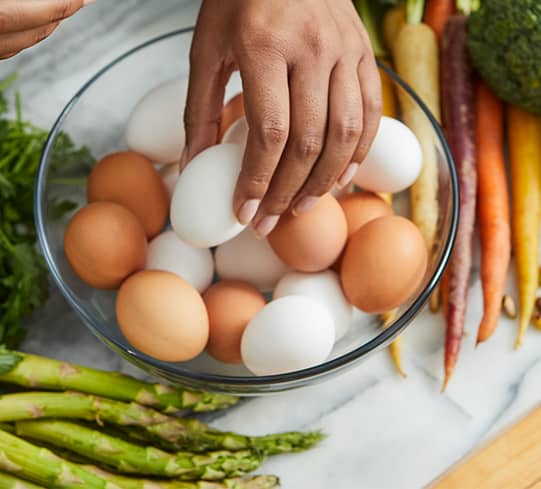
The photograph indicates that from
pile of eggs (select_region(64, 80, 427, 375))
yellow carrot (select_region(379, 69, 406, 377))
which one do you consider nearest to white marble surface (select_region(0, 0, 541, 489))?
yellow carrot (select_region(379, 69, 406, 377))

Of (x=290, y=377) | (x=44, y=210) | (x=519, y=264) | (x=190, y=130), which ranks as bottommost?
(x=290, y=377)

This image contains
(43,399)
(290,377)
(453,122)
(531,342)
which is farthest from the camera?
(453,122)

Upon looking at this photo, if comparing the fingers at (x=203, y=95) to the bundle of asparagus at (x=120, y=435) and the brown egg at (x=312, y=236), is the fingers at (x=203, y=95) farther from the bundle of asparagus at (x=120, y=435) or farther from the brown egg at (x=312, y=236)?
the bundle of asparagus at (x=120, y=435)

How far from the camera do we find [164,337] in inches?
33.8

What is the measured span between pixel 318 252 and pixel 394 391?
0.81 ft

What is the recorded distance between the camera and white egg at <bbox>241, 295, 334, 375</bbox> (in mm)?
844

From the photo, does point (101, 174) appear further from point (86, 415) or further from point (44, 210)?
point (86, 415)

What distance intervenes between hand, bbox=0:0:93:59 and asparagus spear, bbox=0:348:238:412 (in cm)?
44

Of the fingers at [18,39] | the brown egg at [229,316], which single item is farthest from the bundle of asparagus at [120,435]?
the fingers at [18,39]

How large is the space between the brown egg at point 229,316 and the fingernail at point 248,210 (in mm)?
127

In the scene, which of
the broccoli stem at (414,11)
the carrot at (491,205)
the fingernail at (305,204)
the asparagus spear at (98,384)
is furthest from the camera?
the broccoli stem at (414,11)

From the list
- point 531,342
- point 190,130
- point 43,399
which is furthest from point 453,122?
point 43,399

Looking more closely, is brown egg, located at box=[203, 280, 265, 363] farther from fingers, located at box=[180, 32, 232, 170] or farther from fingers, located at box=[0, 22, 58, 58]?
fingers, located at box=[0, 22, 58, 58]

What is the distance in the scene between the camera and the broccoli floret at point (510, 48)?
1.07 metres
